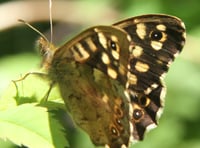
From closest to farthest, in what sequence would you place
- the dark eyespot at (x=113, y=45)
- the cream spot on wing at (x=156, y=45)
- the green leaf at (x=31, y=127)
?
the green leaf at (x=31, y=127) < the dark eyespot at (x=113, y=45) < the cream spot on wing at (x=156, y=45)

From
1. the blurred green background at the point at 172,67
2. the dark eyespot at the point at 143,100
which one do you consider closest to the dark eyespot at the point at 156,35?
the dark eyespot at the point at 143,100

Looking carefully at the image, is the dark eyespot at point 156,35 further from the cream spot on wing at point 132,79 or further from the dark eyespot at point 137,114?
the dark eyespot at point 137,114

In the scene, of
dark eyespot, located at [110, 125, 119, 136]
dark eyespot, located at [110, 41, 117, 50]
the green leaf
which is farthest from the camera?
dark eyespot, located at [110, 125, 119, 136]

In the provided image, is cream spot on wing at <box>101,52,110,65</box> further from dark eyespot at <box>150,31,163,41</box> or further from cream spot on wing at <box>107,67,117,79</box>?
dark eyespot at <box>150,31,163,41</box>

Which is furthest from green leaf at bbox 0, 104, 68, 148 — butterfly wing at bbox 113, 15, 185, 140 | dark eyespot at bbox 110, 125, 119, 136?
butterfly wing at bbox 113, 15, 185, 140

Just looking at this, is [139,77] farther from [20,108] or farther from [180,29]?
[20,108]

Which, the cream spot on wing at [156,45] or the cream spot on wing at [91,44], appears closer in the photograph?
the cream spot on wing at [91,44]

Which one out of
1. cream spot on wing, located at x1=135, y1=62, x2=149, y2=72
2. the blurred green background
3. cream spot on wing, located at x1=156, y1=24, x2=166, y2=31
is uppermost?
cream spot on wing, located at x1=156, y1=24, x2=166, y2=31
